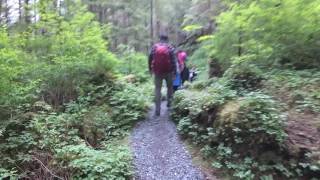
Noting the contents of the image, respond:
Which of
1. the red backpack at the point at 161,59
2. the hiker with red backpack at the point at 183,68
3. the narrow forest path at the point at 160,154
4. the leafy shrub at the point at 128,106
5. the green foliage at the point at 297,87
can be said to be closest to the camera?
the narrow forest path at the point at 160,154

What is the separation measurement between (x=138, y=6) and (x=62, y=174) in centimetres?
2021

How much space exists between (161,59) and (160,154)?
10.0 ft

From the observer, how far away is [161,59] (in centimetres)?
980

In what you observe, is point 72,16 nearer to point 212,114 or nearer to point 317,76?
point 212,114

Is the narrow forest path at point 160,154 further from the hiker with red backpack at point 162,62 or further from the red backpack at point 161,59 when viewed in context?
the red backpack at point 161,59

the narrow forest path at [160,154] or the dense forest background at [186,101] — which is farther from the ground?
the dense forest background at [186,101]

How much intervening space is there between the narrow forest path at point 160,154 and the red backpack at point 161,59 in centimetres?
138

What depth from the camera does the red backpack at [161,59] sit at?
9812mm

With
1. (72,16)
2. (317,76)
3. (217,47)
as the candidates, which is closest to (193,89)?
(217,47)

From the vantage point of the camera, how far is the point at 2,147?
779cm

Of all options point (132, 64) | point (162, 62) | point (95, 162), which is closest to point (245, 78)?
point (162, 62)

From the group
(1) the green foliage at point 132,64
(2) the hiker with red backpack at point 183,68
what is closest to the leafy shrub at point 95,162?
(2) the hiker with red backpack at point 183,68

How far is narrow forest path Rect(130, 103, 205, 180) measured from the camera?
22.3 feet

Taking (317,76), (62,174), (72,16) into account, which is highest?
(72,16)
